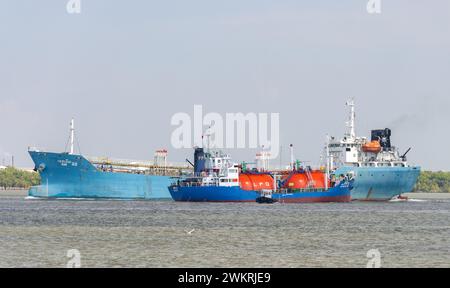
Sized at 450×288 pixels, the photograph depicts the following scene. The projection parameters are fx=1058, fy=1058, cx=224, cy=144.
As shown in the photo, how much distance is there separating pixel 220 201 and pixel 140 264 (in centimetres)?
8381

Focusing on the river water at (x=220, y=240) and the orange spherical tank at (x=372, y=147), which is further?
the orange spherical tank at (x=372, y=147)

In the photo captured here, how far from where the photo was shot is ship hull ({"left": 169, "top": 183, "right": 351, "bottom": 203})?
440ft

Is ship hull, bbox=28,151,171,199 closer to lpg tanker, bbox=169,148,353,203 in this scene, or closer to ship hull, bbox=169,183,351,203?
lpg tanker, bbox=169,148,353,203

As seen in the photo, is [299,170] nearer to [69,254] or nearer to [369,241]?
[369,241]

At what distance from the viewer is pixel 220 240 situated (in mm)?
65688

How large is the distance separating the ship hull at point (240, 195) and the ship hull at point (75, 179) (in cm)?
1166

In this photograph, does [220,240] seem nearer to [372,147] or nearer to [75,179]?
[75,179]

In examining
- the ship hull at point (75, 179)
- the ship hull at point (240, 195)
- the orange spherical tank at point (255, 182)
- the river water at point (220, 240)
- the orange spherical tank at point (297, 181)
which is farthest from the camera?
the ship hull at point (75, 179)

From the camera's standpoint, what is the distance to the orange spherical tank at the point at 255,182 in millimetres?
140125

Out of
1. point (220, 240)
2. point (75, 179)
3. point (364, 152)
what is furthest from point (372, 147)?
point (220, 240)

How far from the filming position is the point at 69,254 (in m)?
55.3

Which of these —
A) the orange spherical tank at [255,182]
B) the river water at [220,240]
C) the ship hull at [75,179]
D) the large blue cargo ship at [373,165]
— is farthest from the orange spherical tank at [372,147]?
the river water at [220,240]

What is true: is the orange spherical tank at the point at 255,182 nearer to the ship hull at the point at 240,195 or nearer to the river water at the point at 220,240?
the ship hull at the point at 240,195
